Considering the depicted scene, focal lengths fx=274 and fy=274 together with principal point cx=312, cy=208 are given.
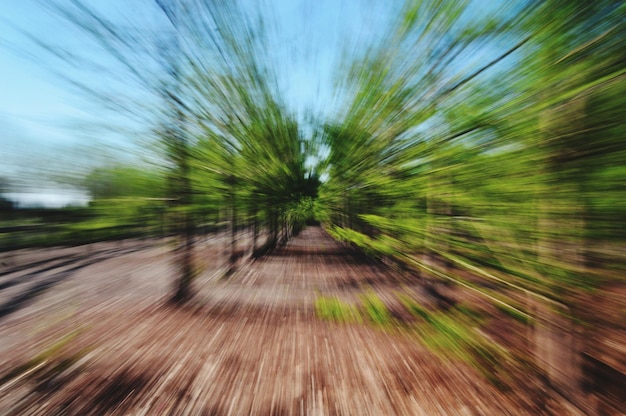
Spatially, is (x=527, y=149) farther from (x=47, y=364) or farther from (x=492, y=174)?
(x=47, y=364)

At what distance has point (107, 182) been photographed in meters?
0.58

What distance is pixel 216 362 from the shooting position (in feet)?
3.68

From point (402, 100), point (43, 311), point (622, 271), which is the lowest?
point (43, 311)

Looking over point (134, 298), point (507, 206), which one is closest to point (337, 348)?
point (507, 206)

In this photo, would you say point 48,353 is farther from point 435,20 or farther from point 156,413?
point 435,20

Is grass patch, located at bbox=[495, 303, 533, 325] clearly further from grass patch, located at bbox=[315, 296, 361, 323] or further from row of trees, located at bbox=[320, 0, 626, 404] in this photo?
grass patch, located at bbox=[315, 296, 361, 323]

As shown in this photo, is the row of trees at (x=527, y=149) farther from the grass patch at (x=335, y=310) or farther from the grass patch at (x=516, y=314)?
the grass patch at (x=335, y=310)

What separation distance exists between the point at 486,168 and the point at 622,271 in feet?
0.63

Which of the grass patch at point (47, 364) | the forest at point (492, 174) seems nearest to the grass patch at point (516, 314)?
the forest at point (492, 174)

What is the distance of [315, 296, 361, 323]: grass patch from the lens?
5.27 ft

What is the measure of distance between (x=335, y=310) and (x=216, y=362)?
88 centimetres

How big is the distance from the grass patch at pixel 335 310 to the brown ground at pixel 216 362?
0.26ft

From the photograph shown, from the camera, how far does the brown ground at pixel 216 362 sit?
2.82ft

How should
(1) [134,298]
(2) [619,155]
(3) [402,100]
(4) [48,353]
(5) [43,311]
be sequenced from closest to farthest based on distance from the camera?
(2) [619,155], (3) [402,100], (4) [48,353], (5) [43,311], (1) [134,298]
